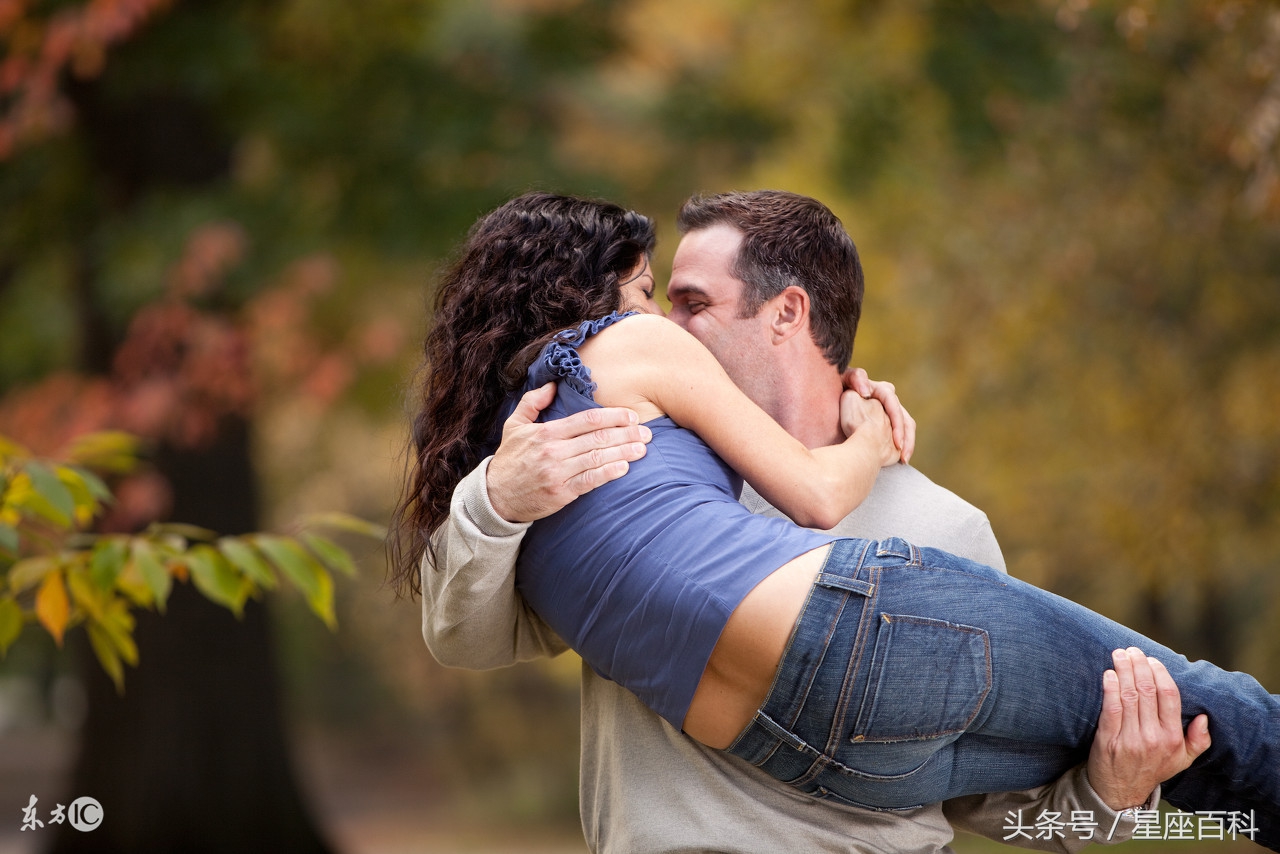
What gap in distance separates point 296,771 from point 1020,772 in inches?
247

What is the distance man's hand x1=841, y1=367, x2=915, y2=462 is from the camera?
2.67 metres

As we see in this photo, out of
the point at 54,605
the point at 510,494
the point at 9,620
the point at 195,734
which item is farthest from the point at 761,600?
the point at 195,734

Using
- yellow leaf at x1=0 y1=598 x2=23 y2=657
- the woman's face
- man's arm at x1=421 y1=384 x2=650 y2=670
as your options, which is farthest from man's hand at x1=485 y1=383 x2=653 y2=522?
yellow leaf at x1=0 y1=598 x2=23 y2=657

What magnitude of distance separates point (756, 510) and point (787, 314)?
424 millimetres

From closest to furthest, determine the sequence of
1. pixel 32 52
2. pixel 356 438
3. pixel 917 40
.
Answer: pixel 32 52 → pixel 917 40 → pixel 356 438

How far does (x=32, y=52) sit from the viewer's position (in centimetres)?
618

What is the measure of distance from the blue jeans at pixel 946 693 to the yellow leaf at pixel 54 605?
5.06ft

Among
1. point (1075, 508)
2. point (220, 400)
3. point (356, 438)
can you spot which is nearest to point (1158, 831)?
point (220, 400)

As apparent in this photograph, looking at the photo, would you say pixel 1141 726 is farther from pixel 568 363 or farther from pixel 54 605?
pixel 54 605

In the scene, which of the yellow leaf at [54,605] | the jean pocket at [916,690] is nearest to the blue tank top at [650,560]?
the jean pocket at [916,690]

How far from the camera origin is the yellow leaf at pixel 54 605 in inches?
105

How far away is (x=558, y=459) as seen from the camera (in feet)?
7.09

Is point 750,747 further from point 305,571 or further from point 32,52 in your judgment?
point 32,52

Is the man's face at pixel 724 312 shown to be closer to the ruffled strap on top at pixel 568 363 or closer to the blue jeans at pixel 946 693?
the ruffled strap on top at pixel 568 363
